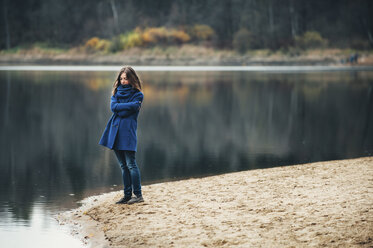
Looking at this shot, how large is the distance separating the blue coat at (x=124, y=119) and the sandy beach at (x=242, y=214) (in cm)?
93

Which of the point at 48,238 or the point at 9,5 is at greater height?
the point at 9,5

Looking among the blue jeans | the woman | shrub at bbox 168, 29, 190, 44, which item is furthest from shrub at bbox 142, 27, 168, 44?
the woman

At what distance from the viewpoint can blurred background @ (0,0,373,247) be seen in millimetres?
11195

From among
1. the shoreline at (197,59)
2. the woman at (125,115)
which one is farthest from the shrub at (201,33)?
the woman at (125,115)

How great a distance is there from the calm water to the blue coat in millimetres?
1434

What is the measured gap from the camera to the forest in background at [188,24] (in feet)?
253

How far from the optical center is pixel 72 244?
7.23 m

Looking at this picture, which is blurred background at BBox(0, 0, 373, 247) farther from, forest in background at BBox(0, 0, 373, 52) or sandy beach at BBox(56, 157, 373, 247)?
sandy beach at BBox(56, 157, 373, 247)

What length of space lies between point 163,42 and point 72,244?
7398cm

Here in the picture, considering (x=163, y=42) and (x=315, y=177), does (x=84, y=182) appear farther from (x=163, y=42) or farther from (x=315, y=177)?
(x=163, y=42)

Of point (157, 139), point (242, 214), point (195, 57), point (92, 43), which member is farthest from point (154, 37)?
Result: point (242, 214)

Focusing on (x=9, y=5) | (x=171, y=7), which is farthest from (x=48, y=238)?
(x=9, y=5)

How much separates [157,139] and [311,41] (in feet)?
201

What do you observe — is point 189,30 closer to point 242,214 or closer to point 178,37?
point 178,37
